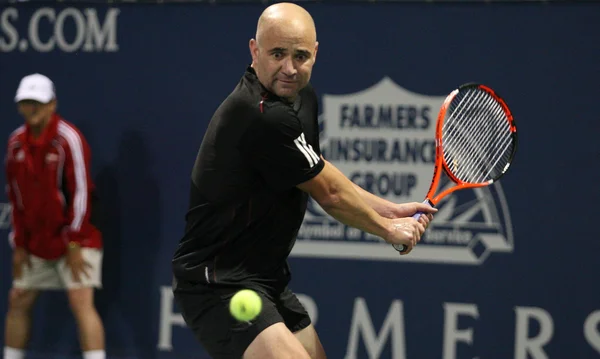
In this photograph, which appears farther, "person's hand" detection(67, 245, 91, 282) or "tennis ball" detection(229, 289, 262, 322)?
"person's hand" detection(67, 245, 91, 282)

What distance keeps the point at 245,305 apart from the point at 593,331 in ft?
8.09

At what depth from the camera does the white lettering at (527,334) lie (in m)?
5.12

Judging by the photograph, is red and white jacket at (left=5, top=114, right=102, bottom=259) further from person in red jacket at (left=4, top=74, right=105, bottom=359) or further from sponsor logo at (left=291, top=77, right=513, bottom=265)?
sponsor logo at (left=291, top=77, right=513, bottom=265)

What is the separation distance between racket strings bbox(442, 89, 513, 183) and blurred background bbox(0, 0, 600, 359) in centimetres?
98

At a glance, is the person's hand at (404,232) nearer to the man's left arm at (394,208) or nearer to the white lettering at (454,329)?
the man's left arm at (394,208)

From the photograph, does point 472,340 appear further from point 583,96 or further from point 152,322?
point 152,322

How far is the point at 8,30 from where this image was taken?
607 cm

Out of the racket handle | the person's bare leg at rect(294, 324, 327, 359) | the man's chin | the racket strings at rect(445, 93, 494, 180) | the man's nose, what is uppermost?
the man's nose

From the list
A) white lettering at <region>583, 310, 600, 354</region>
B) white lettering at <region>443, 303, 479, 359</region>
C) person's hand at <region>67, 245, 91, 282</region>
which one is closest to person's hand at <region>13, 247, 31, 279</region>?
person's hand at <region>67, 245, 91, 282</region>

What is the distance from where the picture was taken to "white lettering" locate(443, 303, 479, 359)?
5227 millimetres

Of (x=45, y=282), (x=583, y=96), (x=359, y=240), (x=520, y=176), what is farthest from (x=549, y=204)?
(x=45, y=282)

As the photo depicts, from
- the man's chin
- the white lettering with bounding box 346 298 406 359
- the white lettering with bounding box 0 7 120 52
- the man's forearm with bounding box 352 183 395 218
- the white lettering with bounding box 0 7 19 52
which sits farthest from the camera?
the white lettering with bounding box 0 7 19 52

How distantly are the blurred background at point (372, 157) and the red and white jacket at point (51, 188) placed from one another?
1.22 feet

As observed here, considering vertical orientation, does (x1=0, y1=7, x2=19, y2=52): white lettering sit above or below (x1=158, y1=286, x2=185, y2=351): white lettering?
above
